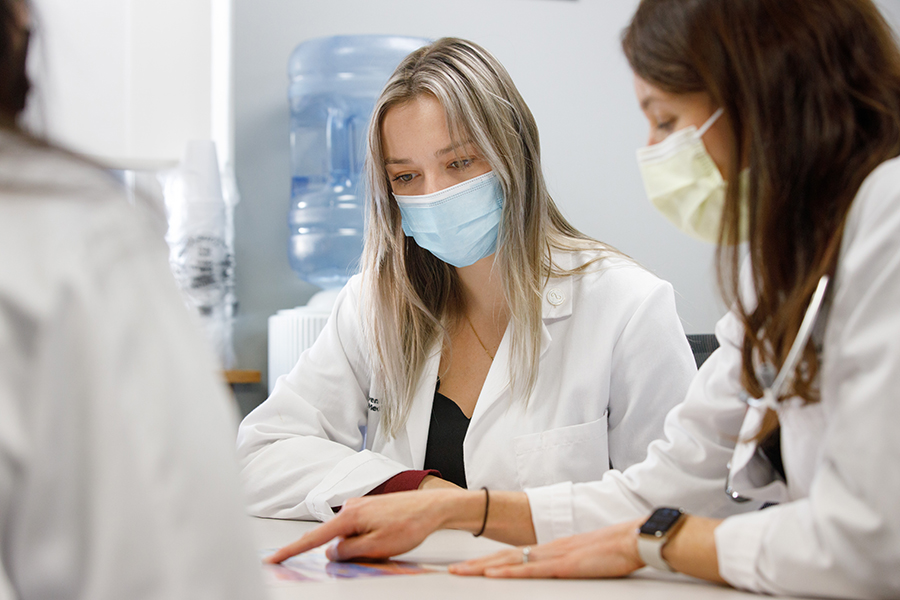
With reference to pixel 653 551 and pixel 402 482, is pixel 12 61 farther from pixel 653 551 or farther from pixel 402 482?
pixel 402 482

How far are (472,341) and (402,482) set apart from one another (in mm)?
424

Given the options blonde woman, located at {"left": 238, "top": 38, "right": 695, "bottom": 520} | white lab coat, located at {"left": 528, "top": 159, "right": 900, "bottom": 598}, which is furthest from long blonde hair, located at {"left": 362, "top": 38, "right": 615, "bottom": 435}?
white lab coat, located at {"left": 528, "top": 159, "right": 900, "bottom": 598}

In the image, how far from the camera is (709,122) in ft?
2.83

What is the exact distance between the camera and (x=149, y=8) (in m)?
2.22

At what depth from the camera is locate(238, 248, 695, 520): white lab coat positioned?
1346 millimetres

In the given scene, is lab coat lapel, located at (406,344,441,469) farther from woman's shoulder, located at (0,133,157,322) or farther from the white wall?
woman's shoulder, located at (0,133,157,322)

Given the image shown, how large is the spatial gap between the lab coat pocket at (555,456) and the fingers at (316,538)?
1.62 feet

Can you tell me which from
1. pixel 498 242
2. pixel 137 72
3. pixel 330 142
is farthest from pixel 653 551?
pixel 330 142

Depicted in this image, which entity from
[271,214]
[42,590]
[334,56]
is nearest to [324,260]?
[271,214]

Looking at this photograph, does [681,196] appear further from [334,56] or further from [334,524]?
[334,56]

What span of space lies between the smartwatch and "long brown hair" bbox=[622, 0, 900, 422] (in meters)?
0.18

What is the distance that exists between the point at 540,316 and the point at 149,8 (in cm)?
154

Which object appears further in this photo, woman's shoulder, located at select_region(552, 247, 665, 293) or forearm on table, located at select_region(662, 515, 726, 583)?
woman's shoulder, located at select_region(552, 247, 665, 293)

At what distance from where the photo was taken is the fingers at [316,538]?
93 cm
